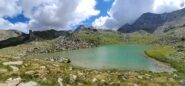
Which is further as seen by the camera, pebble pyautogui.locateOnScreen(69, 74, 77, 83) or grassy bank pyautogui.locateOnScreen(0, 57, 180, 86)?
pebble pyautogui.locateOnScreen(69, 74, 77, 83)

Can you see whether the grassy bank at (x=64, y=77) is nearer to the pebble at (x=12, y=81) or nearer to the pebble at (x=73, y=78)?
the pebble at (x=73, y=78)

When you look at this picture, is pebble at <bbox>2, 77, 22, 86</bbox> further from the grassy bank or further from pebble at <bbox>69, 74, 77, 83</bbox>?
pebble at <bbox>69, 74, 77, 83</bbox>

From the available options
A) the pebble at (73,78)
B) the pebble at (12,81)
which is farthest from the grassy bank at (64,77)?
the pebble at (12,81)

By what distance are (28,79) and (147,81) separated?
29.5ft

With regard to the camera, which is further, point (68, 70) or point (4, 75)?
point (68, 70)

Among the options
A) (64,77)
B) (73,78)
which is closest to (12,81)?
(64,77)

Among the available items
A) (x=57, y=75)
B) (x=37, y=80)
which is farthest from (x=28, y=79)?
(x=57, y=75)

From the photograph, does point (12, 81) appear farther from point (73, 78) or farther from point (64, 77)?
point (73, 78)

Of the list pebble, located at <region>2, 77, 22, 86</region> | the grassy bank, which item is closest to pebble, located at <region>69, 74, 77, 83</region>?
the grassy bank

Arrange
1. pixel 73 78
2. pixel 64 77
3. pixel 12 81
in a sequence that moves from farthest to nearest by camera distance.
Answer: pixel 73 78 < pixel 64 77 < pixel 12 81

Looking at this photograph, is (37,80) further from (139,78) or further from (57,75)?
(139,78)

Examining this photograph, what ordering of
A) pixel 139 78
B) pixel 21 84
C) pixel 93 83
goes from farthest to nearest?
pixel 139 78, pixel 93 83, pixel 21 84

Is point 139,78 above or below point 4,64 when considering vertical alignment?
below

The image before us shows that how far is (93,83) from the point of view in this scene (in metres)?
20.4
